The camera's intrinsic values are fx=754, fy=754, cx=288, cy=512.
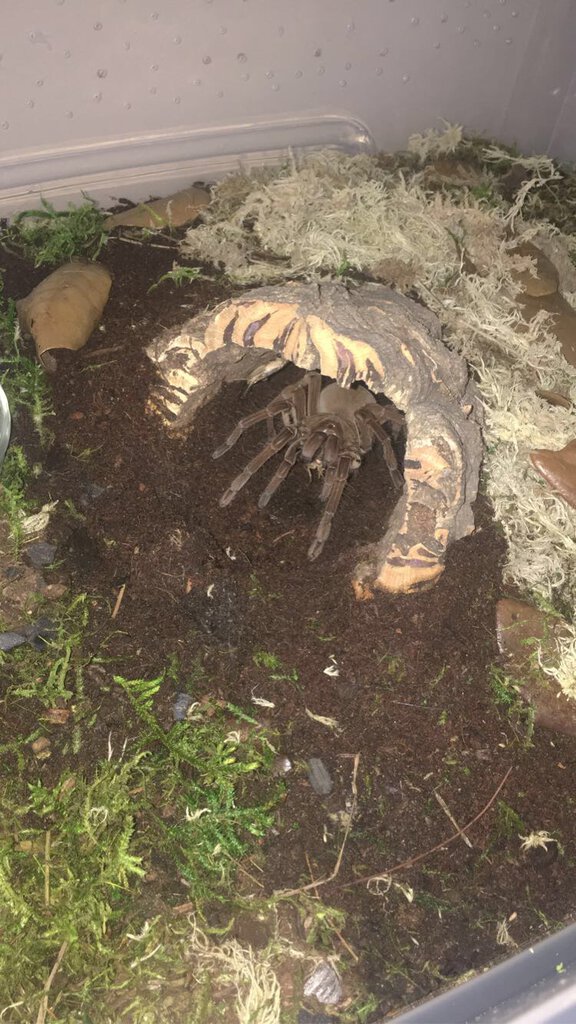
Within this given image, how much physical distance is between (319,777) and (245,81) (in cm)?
213

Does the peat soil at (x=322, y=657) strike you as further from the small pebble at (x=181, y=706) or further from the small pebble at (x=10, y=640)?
the small pebble at (x=10, y=640)

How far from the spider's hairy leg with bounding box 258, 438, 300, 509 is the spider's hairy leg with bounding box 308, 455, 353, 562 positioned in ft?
0.43

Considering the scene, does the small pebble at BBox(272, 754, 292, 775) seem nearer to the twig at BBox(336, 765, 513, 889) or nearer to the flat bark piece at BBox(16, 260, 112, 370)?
the twig at BBox(336, 765, 513, 889)

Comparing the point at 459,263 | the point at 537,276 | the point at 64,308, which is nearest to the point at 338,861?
the point at 64,308

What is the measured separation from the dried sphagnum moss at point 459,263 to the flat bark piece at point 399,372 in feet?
0.67

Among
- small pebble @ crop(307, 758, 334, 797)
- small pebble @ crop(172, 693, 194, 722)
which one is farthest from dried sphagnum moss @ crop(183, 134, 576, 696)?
small pebble @ crop(172, 693, 194, 722)

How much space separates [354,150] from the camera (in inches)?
107

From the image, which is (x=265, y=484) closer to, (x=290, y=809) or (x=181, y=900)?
(x=290, y=809)

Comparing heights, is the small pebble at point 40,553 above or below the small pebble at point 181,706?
above

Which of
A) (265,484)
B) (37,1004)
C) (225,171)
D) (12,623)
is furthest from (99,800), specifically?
(225,171)

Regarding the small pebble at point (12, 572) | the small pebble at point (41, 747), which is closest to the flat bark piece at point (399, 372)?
the small pebble at point (12, 572)

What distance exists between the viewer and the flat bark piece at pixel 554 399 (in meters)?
2.21

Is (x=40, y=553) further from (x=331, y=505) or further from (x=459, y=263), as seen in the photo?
(x=459, y=263)

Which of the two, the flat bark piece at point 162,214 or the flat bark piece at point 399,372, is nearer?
the flat bark piece at point 399,372
